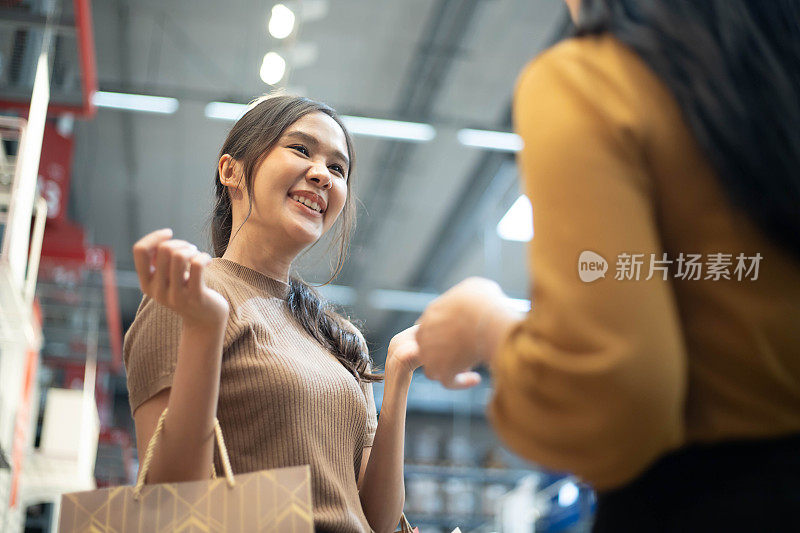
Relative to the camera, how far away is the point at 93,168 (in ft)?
30.7

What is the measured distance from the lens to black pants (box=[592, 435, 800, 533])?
662 mm

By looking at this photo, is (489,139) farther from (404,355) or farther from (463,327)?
(463,327)

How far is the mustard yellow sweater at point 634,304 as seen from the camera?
674 millimetres

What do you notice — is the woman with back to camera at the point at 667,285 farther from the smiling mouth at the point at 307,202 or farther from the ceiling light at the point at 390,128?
the ceiling light at the point at 390,128

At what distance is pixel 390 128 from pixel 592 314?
23.2 ft

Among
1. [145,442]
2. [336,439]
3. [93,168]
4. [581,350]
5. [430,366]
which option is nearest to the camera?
[581,350]

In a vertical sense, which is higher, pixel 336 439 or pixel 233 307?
pixel 233 307

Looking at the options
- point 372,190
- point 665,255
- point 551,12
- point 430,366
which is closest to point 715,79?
point 665,255

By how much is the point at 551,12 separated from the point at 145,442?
6.27 meters

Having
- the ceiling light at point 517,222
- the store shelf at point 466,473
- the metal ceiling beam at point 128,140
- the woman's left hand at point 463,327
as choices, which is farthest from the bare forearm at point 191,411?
the store shelf at point 466,473

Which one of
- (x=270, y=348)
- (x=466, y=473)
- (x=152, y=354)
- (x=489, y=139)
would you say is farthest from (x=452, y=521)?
(x=152, y=354)

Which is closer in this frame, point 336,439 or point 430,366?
point 430,366

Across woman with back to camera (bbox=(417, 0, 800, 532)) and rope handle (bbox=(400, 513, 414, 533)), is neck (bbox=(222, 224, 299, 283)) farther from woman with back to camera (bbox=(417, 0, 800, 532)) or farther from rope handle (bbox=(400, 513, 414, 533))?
woman with back to camera (bbox=(417, 0, 800, 532))

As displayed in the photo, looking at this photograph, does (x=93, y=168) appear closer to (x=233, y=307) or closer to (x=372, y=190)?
(x=372, y=190)
